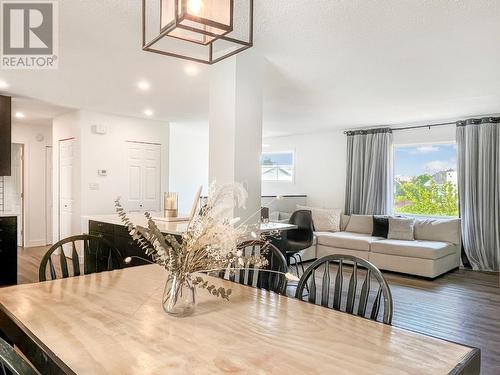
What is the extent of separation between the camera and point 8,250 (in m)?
4.48

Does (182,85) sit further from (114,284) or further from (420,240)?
(420,240)

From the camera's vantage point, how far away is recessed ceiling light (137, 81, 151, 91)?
4207 mm

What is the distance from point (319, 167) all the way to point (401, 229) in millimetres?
2337

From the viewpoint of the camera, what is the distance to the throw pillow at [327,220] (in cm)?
669

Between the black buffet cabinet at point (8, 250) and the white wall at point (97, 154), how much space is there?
1298mm

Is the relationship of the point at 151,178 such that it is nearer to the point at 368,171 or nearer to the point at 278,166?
the point at 278,166

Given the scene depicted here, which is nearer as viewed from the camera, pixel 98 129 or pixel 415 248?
pixel 415 248

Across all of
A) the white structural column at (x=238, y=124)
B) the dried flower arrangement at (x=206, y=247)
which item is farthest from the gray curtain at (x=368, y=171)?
the dried flower arrangement at (x=206, y=247)

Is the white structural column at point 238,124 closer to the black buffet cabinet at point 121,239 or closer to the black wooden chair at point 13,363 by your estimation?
the black buffet cabinet at point 121,239

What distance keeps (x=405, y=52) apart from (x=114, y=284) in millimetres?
2861

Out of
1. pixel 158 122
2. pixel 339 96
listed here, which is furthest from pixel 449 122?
pixel 158 122

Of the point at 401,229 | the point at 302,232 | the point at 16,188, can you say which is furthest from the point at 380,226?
the point at 16,188

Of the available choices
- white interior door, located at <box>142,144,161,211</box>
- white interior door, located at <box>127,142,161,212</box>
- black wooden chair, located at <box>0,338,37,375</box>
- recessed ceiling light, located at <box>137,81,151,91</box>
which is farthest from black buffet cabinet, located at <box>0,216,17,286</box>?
black wooden chair, located at <box>0,338,37,375</box>

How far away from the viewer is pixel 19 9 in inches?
99.0
